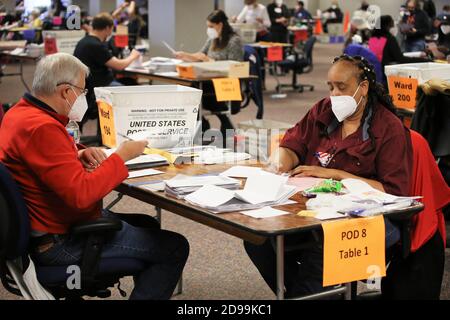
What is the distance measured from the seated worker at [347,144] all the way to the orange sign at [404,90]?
146cm

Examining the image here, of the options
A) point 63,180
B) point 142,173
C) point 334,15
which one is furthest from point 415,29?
point 334,15

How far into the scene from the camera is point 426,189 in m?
2.92

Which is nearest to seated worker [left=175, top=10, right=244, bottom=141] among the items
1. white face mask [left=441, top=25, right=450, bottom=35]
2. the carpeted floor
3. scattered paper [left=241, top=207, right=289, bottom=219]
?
white face mask [left=441, top=25, right=450, bottom=35]

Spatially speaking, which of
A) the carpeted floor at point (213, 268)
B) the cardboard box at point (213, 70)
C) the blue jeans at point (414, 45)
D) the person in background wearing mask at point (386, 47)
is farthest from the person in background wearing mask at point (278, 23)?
the carpeted floor at point (213, 268)

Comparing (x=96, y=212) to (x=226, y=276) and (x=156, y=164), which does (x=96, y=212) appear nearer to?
(x=156, y=164)

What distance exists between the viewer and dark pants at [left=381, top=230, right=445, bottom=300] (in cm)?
291

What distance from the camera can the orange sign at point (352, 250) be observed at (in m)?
2.29

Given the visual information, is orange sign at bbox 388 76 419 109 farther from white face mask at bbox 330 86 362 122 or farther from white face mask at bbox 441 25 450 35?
white face mask at bbox 441 25 450 35

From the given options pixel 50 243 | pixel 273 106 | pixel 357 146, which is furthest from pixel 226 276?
pixel 273 106

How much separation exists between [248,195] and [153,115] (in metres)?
1.07

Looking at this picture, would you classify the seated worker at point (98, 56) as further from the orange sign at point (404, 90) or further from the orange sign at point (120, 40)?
the orange sign at point (404, 90)

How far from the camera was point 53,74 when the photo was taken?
2662 millimetres

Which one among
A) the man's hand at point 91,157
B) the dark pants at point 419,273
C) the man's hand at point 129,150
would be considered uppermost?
the man's hand at point 129,150

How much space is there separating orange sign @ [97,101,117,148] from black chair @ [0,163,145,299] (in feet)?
3.17
